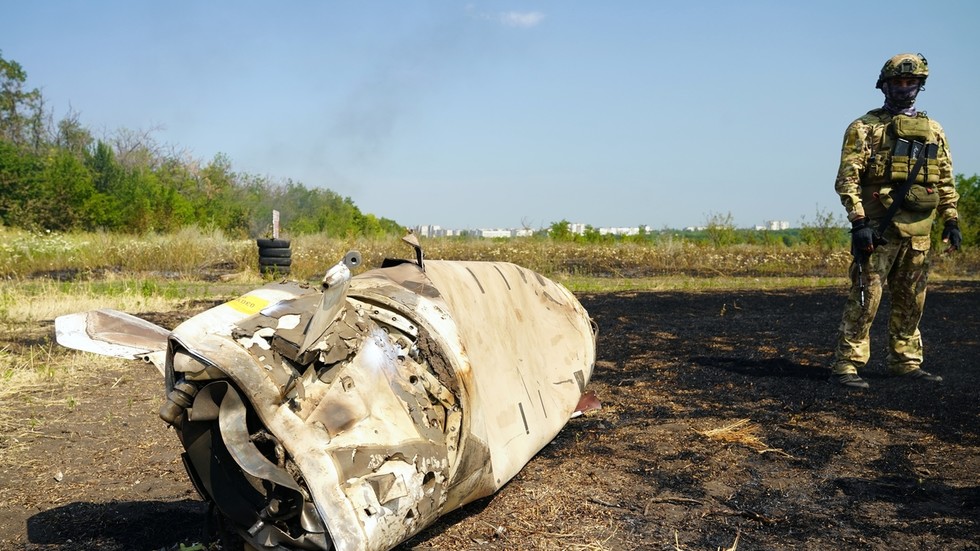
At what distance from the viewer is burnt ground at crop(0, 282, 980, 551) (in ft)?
11.5

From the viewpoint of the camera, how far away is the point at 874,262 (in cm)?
635

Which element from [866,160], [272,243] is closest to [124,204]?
[272,243]

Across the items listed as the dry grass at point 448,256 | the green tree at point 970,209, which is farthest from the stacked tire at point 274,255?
the green tree at point 970,209

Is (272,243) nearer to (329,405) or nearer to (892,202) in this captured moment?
(892,202)

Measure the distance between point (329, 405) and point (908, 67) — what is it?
18.1ft

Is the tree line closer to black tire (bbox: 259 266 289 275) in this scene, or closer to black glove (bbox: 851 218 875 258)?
black tire (bbox: 259 266 289 275)

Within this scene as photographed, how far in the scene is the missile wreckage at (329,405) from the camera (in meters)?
2.61

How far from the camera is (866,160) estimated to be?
20.9ft

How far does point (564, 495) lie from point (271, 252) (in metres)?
13.4

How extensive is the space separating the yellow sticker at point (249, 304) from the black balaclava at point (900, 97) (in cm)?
544

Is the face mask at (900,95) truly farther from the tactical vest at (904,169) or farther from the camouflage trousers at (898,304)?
the camouflage trousers at (898,304)

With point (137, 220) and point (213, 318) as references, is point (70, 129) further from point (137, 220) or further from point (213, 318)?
point (213, 318)

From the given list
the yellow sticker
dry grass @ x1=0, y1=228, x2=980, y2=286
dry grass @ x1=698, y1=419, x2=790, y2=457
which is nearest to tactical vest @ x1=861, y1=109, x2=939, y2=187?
dry grass @ x1=698, y1=419, x2=790, y2=457

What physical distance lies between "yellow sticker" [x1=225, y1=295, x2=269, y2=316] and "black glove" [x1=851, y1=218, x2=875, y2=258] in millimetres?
4900
